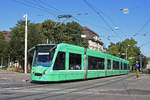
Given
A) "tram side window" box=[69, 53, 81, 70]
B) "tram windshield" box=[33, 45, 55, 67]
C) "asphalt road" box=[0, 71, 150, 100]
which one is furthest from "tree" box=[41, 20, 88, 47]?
"asphalt road" box=[0, 71, 150, 100]

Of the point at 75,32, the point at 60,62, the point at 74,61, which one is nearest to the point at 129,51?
the point at 75,32

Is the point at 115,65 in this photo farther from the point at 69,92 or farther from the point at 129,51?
the point at 129,51

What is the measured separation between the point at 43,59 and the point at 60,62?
1284mm

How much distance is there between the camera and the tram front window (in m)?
16.2

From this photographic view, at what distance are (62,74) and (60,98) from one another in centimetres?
739

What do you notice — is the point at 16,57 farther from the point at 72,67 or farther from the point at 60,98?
the point at 60,98

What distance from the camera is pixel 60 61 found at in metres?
16.8

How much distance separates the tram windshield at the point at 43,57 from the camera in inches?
637

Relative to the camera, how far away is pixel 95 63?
2366 cm

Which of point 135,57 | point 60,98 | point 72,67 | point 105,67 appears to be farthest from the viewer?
point 135,57

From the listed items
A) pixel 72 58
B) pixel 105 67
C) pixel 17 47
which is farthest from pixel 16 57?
pixel 72 58

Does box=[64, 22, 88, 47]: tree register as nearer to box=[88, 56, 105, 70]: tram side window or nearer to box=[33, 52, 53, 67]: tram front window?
box=[88, 56, 105, 70]: tram side window

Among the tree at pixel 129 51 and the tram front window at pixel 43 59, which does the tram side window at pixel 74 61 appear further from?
the tree at pixel 129 51

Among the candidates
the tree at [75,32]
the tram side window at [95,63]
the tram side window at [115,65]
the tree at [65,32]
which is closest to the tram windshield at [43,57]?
the tram side window at [95,63]
